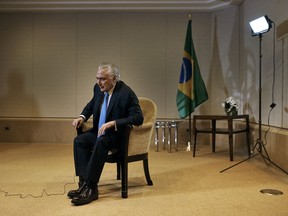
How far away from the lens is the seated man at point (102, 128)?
90.0 inches

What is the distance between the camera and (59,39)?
583 centimetres

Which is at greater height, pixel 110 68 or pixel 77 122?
pixel 110 68

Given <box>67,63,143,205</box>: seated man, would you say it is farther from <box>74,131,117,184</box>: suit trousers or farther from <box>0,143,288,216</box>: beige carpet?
<box>0,143,288,216</box>: beige carpet

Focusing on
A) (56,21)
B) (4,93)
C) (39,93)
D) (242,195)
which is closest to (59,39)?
(56,21)

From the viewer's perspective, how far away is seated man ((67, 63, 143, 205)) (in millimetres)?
2285

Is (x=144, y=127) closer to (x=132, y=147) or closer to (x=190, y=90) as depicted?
(x=132, y=147)

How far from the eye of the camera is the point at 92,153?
2.31 m

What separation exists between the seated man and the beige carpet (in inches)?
6.4

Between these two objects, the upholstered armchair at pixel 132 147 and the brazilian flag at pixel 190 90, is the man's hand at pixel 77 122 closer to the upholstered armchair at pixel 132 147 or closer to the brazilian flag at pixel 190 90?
the upholstered armchair at pixel 132 147

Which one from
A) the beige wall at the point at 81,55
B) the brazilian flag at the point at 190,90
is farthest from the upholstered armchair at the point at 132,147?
the beige wall at the point at 81,55

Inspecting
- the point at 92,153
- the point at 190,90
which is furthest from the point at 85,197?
the point at 190,90

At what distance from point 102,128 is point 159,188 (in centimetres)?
76

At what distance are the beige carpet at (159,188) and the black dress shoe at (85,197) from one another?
0.15 feet

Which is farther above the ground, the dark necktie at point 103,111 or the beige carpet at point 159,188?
the dark necktie at point 103,111
